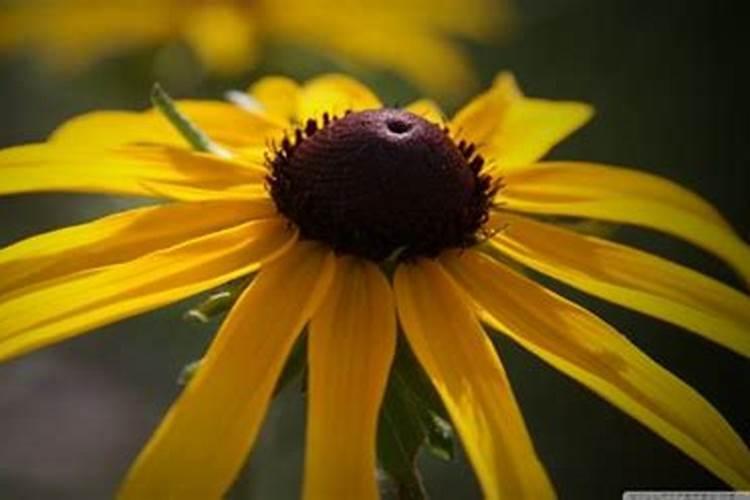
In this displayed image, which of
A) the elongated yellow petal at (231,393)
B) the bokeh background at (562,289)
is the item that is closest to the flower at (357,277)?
the elongated yellow petal at (231,393)

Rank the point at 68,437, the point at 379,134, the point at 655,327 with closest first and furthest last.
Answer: the point at 379,134
the point at 655,327
the point at 68,437

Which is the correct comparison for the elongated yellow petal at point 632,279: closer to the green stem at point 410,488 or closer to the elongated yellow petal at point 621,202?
the elongated yellow petal at point 621,202

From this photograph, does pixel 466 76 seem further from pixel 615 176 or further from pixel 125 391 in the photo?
pixel 615 176

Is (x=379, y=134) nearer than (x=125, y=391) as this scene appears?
Yes

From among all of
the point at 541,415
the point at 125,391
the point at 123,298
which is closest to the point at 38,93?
the point at 125,391

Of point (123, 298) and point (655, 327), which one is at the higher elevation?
point (655, 327)

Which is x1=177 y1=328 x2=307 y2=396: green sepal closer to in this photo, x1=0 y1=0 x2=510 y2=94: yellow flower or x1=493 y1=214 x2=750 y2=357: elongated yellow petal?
x1=493 y1=214 x2=750 y2=357: elongated yellow petal

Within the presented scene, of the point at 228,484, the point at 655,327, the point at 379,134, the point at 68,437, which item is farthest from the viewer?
the point at 68,437

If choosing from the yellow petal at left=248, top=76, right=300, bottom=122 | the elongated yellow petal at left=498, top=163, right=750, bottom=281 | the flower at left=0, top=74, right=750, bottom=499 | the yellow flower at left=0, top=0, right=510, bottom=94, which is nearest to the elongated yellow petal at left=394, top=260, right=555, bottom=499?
the flower at left=0, top=74, right=750, bottom=499
